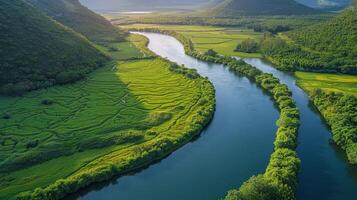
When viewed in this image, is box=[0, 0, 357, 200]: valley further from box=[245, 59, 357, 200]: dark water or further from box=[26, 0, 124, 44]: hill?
box=[26, 0, 124, 44]: hill

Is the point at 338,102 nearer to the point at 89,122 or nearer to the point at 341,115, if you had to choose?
the point at 341,115

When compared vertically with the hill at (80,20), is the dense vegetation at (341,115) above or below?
below

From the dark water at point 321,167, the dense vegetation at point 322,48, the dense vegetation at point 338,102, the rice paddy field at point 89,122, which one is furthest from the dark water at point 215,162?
the dense vegetation at point 322,48

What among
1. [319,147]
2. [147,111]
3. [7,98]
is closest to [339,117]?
[319,147]

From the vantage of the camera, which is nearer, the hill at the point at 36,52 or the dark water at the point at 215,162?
the dark water at the point at 215,162

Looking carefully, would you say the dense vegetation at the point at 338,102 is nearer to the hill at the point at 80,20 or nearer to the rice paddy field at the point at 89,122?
the rice paddy field at the point at 89,122

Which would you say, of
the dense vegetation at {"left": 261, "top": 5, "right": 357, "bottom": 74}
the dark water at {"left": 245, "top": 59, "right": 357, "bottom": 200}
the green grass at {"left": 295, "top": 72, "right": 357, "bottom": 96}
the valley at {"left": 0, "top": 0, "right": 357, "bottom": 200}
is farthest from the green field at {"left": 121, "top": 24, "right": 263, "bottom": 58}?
the dark water at {"left": 245, "top": 59, "right": 357, "bottom": 200}
